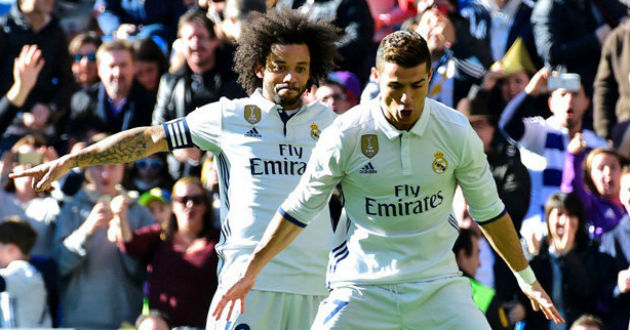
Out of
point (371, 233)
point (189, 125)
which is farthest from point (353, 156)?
point (189, 125)

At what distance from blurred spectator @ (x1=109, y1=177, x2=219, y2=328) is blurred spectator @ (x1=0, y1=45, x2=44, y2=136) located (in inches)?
82.6

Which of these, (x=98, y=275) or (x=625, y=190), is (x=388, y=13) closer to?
(x=625, y=190)

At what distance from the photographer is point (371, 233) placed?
5594mm

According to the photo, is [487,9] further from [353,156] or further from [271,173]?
[353,156]

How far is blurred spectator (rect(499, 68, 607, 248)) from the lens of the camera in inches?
335

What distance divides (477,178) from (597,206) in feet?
9.92

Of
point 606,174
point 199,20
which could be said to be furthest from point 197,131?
point 606,174

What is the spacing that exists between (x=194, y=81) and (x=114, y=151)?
2707 mm

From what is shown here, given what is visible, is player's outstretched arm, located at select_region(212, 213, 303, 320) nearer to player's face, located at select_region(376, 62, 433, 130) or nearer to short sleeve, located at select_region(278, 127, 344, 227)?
short sleeve, located at select_region(278, 127, 344, 227)

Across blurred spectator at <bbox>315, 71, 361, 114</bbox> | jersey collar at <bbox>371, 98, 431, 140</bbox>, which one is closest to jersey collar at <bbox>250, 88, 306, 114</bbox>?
jersey collar at <bbox>371, 98, 431, 140</bbox>

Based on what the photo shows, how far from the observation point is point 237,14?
355 inches

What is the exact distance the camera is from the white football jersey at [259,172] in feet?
21.2

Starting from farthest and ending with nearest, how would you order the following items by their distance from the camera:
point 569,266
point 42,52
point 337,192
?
point 42,52 → point 569,266 → point 337,192

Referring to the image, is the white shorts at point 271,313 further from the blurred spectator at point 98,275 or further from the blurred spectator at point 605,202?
the blurred spectator at point 605,202
